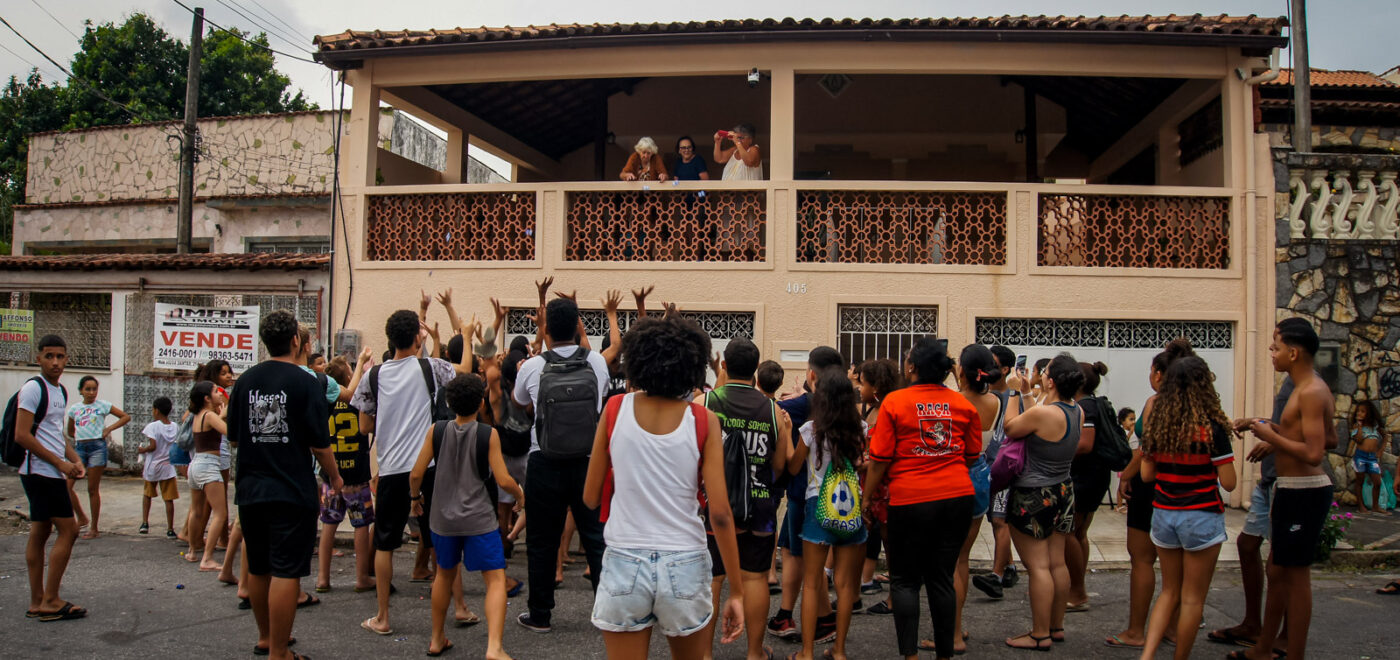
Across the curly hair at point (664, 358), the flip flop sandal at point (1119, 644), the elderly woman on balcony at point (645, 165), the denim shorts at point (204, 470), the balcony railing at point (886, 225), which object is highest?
the elderly woman on balcony at point (645, 165)

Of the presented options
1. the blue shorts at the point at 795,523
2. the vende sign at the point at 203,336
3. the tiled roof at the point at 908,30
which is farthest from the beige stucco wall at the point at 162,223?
the blue shorts at the point at 795,523

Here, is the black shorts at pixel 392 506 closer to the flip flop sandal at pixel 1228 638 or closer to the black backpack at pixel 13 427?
the black backpack at pixel 13 427

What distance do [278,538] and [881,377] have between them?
338 centimetres

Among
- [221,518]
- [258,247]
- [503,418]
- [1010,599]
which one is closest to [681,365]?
[503,418]

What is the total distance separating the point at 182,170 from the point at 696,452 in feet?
50.5

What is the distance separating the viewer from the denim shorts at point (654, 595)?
314 centimetres

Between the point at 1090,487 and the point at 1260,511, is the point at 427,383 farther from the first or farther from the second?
the point at 1260,511

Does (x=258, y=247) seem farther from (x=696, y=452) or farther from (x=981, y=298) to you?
(x=696, y=452)

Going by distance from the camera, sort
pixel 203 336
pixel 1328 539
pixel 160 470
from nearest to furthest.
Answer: pixel 1328 539 → pixel 160 470 → pixel 203 336

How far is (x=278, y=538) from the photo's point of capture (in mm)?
4590

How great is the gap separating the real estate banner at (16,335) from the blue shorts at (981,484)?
44.9 ft

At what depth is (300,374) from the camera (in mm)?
4711

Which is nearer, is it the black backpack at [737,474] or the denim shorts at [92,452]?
the black backpack at [737,474]

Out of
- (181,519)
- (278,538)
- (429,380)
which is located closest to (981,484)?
(429,380)
